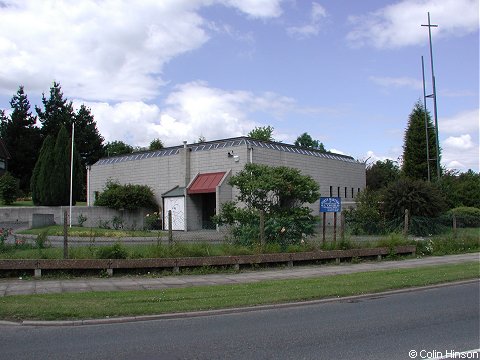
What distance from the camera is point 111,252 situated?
14266mm

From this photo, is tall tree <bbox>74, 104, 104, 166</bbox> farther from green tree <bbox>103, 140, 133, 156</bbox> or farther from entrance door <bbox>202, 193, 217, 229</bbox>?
entrance door <bbox>202, 193, 217, 229</bbox>

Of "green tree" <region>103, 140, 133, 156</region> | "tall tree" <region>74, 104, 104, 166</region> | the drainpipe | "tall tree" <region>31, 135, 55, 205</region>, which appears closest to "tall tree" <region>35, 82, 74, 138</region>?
"tall tree" <region>74, 104, 104, 166</region>

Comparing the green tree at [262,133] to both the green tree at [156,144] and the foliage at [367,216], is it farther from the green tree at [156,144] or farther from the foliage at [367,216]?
the foliage at [367,216]

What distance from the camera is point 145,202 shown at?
3753 centimetres

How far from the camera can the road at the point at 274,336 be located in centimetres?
648

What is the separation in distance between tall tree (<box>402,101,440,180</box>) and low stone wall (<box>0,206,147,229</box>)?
26.2 m

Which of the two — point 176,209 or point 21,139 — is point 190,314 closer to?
point 176,209

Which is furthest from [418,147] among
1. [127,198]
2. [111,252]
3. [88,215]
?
[111,252]

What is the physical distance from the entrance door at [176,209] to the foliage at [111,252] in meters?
19.4

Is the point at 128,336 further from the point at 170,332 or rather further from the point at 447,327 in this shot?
the point at 447,327

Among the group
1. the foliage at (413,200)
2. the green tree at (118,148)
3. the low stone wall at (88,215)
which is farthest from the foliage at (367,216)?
the green tree at (118,148)

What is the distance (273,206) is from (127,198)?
20.8 meters

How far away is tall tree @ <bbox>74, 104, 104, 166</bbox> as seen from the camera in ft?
235

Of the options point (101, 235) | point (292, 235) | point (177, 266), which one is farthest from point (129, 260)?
point (101, 235)
